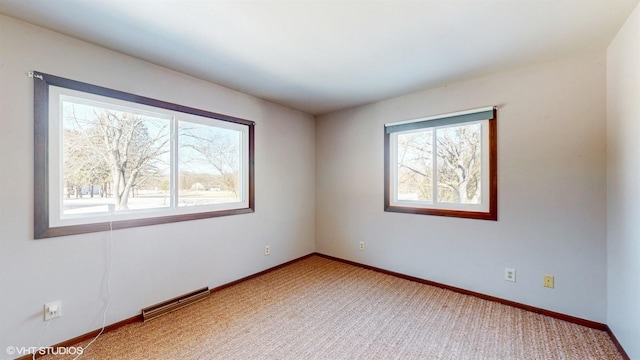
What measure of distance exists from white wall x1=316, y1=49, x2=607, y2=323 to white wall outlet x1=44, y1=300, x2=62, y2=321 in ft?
10.5

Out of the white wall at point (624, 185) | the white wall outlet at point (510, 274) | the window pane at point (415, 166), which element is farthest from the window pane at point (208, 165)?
the white wall at point (624, 185)

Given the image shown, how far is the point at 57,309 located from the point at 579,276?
4.19 meters

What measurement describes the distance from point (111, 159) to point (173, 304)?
4.76 ft

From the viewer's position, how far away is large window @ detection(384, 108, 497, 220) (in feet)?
8.73

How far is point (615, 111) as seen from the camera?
1.94 meters

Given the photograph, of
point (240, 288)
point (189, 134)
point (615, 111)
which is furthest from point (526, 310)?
point (189, 134)

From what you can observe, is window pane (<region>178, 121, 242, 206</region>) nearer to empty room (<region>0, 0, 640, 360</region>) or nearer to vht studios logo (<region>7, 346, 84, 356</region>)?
empty room (<region>0, 0, 640, 360</region>)

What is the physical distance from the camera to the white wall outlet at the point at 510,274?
2484 millimetres

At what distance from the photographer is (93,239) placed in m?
2.04

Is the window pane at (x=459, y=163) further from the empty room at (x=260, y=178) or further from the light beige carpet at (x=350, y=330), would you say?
the light beige carpet at (x=350, y=330)

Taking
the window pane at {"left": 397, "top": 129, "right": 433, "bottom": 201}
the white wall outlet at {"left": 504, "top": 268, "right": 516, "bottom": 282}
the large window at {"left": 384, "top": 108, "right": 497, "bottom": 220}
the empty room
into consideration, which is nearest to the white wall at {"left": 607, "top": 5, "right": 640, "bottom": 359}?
the empty room

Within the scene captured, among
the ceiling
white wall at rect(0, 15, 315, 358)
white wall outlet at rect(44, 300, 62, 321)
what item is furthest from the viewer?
white wall outlet at rect(44, 300, 62, 321)

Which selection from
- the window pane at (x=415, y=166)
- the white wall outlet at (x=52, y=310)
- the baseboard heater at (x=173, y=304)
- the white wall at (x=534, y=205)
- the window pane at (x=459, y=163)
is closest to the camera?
the white wall outlet at (x=52, y=310)

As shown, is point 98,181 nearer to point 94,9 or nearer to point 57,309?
point 57,309
